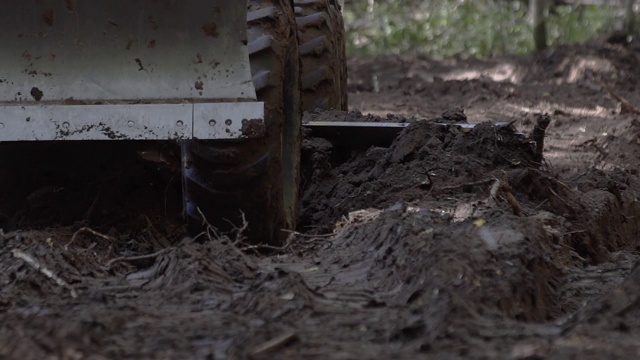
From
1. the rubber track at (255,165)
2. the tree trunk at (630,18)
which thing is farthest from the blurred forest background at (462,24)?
the rubber track at (255,165)

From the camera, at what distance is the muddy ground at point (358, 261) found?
268 cm

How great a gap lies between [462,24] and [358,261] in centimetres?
1303

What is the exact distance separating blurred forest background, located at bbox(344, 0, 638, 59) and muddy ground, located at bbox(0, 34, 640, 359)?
9.28 metres

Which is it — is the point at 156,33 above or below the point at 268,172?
above

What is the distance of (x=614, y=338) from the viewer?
8.95 ft

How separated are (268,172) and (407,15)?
1344cm

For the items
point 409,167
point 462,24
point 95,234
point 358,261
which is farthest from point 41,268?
point 462,24

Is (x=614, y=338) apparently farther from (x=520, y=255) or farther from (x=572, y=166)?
(x=572, y=166)

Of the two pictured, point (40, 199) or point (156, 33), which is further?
point (40, 199)

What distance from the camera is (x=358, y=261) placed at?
12.0 feet

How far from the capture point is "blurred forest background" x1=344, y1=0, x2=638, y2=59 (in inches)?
617

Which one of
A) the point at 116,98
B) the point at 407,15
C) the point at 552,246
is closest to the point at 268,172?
the point at 116,98

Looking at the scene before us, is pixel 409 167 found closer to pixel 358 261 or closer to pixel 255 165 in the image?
pixel 255 165

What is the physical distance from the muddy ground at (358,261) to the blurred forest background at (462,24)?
9.28 m
